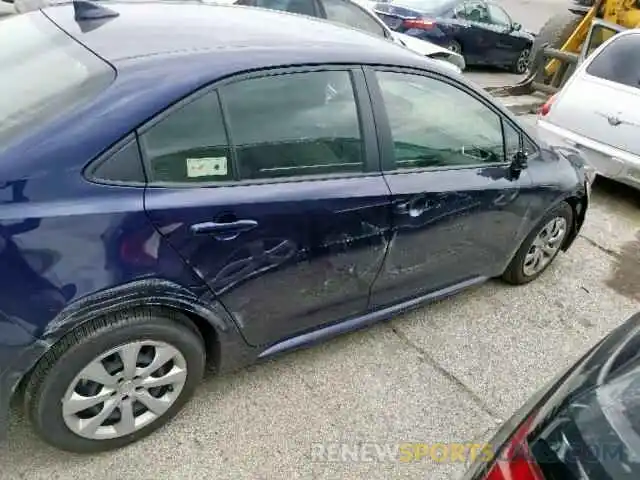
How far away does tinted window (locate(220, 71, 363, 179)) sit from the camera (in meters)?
2.13

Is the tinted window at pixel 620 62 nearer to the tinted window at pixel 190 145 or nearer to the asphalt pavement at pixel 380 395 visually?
the asphalt pavement at pixel 380 395

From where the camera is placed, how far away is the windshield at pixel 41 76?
1886 millimetres

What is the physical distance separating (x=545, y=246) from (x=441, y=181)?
1.40 meters

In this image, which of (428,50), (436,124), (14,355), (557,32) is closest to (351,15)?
(428,50)

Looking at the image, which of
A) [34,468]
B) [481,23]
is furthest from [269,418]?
[481,23]

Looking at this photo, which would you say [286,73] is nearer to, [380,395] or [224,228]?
[224,228]

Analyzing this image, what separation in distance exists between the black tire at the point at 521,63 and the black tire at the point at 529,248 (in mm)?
8101

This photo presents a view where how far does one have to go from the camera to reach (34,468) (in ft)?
7.07

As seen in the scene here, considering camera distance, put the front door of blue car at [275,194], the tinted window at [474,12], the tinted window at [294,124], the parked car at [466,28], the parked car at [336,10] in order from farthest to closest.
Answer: the tinted window at [474,12] → the parked car at [466,28] → the parked car at [336,10] → the tinted window at [294,124] → the front door of blue car at [275,194]

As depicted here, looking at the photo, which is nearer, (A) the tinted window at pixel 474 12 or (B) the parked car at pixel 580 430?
Answer: (B) the parked car at pixel 580 430

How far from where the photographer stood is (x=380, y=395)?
2.72 m

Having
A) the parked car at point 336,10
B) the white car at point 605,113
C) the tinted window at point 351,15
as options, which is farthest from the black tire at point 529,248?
the tinted window at point 351,15

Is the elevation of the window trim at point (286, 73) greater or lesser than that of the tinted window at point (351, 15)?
greater

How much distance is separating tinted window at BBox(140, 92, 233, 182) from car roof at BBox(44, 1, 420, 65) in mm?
275
